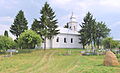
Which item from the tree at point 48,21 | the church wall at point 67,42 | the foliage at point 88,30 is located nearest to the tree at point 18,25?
the tree at point 48,21

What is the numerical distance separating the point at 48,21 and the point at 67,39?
646 inches

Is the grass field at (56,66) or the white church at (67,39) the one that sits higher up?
the white church at (67,39)

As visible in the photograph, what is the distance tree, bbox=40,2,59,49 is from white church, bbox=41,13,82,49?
31.0 feet

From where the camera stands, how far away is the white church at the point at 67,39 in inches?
2478

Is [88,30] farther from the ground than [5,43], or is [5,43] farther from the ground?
[88,30]

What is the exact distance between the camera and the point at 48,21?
52812mm

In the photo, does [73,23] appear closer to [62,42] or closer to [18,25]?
[62,42]

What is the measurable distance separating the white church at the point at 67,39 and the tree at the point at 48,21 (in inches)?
372

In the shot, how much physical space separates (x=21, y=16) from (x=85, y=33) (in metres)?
23.6

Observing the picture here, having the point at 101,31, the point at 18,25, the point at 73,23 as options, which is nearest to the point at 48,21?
the point at 18,25

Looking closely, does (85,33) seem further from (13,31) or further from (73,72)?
(73,72)

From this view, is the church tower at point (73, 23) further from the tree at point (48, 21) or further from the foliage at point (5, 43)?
the foliage at point (5, 43)

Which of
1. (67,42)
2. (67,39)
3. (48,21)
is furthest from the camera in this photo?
(67,39)

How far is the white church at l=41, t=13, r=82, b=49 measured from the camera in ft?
206
